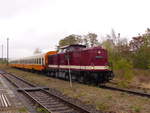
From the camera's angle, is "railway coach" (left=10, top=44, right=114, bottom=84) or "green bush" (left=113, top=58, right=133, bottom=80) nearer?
"railway coach" (left=10, top=44, right=114, bottom=84)

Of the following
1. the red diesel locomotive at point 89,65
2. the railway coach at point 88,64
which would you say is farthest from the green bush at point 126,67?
the red diesel locomotive at point 89,65

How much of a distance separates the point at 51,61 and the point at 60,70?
4353 mm

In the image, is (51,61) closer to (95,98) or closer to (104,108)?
(95,98)

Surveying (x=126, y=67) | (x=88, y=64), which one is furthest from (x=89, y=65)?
(x=126, y=67)

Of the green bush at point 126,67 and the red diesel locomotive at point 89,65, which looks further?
the green bush at point 126,67

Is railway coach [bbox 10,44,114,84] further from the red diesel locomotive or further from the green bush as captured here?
the green bush

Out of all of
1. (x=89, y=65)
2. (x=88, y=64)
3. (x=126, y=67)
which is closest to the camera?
(x=89, y=65)

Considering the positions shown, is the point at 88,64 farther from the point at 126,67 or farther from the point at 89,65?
the point at 126,67

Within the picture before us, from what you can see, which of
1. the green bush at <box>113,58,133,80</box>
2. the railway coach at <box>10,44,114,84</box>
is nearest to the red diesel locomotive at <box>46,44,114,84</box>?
the railway coach at <box>10,44,114,84</box>

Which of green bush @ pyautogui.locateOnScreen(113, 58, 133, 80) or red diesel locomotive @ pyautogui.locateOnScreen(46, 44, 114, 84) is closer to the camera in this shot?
red diesel locomotive @ pyautogui.locateOnScreen(46, 44, 114, 84)

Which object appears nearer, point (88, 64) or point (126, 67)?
point (88, 64)

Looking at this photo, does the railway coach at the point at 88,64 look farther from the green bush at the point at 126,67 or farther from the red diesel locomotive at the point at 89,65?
the green bush at the point at 126,67

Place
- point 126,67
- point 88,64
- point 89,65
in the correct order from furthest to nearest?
point 126,67 < point 88,64 < point 89,65

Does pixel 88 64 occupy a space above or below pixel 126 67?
above
